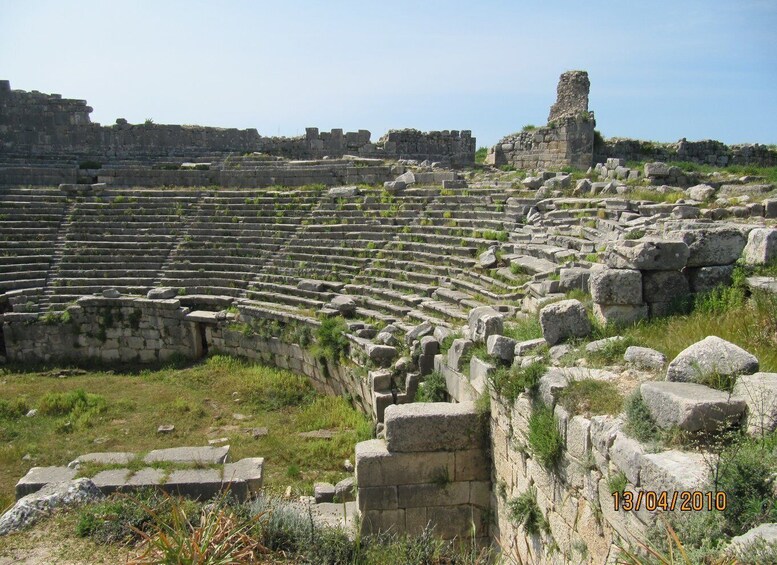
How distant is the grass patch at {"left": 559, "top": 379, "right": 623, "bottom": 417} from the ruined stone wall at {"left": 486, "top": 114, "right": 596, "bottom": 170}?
12.9m

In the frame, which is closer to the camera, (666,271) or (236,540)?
(236,540)

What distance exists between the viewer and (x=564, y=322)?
6012mm

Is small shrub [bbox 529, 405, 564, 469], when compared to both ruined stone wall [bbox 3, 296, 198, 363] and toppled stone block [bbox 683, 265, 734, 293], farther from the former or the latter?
ruined stone wall [bbox 3, 296, 198, 363]

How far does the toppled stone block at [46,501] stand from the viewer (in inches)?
240

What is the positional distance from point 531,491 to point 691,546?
2305 millimetres

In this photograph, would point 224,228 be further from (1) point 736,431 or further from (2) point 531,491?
(1) point 736,431

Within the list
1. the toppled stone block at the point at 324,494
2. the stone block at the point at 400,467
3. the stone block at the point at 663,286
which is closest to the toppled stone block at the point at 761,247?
the stone block at the point at 663,286

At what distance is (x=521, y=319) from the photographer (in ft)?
26.2

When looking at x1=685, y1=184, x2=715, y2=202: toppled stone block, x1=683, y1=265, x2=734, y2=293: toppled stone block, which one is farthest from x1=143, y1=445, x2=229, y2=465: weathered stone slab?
x1=685, y1=184, x2=715, y2=202: toppled stone block

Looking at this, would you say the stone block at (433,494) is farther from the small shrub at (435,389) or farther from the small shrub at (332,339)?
the small shrub at (332,339)

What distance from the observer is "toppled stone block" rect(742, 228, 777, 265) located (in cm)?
616

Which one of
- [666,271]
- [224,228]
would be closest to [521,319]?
[666,271]

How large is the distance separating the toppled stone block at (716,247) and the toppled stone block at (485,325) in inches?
81.8

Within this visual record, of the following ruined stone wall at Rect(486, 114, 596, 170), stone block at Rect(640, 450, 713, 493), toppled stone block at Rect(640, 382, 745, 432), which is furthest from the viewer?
ruined stone wall at Rect(486, 114, 596, 170)
